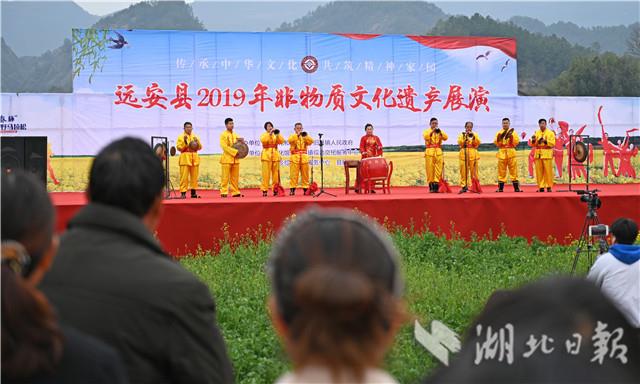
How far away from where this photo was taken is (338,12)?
73312 millimetres

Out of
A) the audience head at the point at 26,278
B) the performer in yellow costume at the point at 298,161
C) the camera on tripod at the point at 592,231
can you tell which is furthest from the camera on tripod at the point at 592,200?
the performer in yellow costume at the point at 298,161

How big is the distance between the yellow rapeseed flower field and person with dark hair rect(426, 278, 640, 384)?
1251 centimetres

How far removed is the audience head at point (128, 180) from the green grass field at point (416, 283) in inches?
97.2

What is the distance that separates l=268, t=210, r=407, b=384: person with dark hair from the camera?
3.18 ft

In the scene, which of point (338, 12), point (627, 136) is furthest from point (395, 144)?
point (338, 12)

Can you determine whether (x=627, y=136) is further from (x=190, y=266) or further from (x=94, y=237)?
(x=94, y=237)

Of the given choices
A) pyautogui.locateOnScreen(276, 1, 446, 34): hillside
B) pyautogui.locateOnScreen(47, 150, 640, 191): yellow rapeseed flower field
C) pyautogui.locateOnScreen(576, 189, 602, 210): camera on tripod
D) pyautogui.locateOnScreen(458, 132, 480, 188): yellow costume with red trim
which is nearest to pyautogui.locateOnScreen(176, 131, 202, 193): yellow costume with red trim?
pyautogui.locateOnScreen(47, 150, 640, 191): yellow rapeseed flower field

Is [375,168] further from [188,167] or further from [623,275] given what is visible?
[623,275]

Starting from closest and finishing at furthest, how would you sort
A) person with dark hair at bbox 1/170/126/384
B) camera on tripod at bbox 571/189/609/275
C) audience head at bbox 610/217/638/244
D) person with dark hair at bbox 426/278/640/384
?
person with dark hair at bbox 426/278/640/384, person with dark hair at bbox 1/170/126/384, audience head at bbox 610/217/638/244, camera on tripod at bbox 571/189/609/275

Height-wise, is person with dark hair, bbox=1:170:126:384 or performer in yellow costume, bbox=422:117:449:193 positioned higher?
performer in yellow costume, bbox=422:117:449:193

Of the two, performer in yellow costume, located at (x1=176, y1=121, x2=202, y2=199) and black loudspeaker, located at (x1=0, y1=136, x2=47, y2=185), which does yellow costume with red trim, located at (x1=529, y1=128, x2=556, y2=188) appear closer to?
performer in yellow costume, located at (x1=176, y1=121, x2=202, y2=199)

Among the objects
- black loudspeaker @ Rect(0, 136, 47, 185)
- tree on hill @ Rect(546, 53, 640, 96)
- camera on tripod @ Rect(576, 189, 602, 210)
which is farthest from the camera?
tree on hill @ Rect(546, 53, 640, 96)

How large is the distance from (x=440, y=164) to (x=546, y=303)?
12.0 m

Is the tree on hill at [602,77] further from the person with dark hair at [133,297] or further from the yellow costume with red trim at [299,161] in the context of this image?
the person with dark hair at [133,297]
